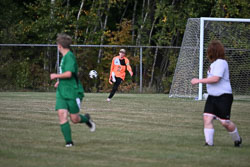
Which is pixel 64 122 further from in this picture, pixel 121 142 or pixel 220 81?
pixel 220 81

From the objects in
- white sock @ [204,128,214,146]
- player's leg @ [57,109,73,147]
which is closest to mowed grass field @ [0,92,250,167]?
white sock @ [204,128,214,146]

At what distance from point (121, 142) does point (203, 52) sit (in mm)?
15171

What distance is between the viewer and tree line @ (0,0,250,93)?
94.5 ft

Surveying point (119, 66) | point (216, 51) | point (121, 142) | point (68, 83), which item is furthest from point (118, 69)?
point (68, 83)

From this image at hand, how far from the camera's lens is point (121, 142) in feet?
31.5

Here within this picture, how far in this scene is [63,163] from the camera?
7453mm

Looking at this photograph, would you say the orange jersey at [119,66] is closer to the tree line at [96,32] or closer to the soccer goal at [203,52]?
the soccer goal at [203,52]

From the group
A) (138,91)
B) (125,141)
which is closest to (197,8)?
(138,91)

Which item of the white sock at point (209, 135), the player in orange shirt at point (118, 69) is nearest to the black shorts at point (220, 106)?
the white sock at point (209, 135)

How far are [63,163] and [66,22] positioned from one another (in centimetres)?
2520

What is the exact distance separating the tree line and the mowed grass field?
1383 centimetres

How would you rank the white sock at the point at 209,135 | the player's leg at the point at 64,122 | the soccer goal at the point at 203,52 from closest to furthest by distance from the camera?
the player's leg at the point at 64,122, the white sock at the point at 209,135, the soccer goal at the point at 203,52

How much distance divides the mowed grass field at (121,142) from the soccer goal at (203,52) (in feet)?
26.8

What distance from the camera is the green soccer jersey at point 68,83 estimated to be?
8.80 meters
